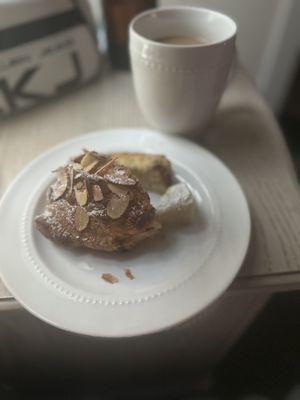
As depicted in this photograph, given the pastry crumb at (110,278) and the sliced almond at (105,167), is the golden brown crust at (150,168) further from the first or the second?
the pastry crumb at (110,278)

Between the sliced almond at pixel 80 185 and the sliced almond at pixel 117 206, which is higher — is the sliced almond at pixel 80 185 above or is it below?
above

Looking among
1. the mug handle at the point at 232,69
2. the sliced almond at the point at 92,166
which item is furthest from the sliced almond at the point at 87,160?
the mug handle at the point at 232,69

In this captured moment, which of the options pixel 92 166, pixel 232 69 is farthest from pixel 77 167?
pixel 232 69

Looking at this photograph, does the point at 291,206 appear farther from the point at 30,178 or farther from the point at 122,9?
the point at 122,9

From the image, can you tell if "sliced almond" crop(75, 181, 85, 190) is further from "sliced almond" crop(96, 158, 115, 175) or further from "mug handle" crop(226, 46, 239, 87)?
"mug handle" crop(226, 46, 239, 87)

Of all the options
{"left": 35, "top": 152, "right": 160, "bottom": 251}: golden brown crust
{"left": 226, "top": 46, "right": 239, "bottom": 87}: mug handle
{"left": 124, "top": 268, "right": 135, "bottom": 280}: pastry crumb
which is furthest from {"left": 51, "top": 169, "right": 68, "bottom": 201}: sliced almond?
{"left": 226, "top": 46, "right": 239, "bottom": 87}: mug handle

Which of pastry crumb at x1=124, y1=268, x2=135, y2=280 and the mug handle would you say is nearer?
pastry crumb at x1=124, y1=268, x2=135, y2=280

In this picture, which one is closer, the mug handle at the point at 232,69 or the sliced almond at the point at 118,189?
the sliced almond at the point at 118,189

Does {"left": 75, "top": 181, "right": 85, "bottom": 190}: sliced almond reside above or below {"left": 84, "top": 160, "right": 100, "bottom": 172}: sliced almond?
below

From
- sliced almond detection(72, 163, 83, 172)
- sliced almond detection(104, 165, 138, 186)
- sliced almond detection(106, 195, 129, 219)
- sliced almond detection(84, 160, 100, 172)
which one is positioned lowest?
sliced almond detection(106, 195, 129, 219)
